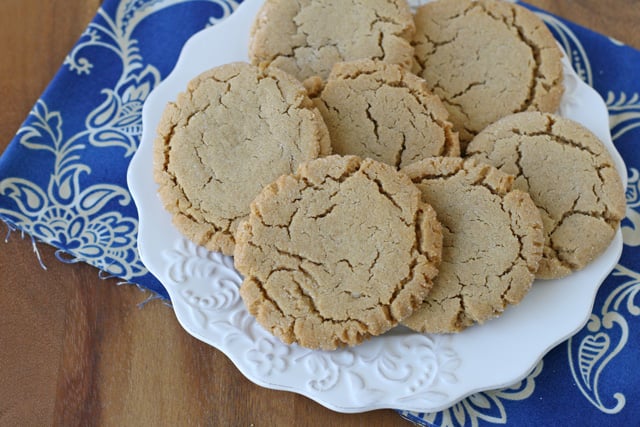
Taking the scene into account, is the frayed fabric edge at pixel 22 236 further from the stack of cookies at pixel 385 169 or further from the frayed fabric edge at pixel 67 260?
the stack of cookies at pixel 385 169

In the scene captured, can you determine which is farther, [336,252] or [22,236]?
[22,236]

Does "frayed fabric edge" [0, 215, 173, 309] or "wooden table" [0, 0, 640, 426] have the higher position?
"frayed fabric edge" [0, 215, 173, 309]

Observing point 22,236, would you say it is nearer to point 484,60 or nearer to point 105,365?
point 105,365

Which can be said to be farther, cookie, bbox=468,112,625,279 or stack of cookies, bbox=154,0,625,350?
cookie, bbox=468,112,625,279

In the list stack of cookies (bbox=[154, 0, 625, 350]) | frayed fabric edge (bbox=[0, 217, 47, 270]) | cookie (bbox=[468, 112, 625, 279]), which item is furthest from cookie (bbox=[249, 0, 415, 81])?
frayed fabric edge (bbox=[0, 217, 47, 270])

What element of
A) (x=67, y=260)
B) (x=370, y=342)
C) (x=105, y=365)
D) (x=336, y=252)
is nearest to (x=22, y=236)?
(x=67, y=260)

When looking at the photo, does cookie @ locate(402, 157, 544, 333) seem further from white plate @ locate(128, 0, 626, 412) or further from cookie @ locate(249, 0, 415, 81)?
cookie @ locate(249, 0, 415, 81)

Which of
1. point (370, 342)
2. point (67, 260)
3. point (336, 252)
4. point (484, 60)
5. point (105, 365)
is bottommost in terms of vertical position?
point (105, 365)
